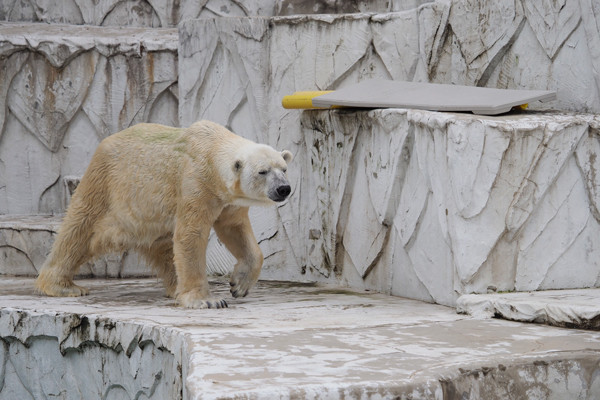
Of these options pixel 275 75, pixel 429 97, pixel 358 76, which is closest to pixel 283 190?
pixel 429 97

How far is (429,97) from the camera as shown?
4797 millimetres

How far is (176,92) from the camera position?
6715 mm

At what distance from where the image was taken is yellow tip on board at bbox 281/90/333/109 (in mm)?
5379

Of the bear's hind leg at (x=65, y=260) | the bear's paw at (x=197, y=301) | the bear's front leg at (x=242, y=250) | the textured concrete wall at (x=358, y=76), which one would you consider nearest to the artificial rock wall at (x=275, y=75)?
the textured concrete wall at (x=358, y=76)

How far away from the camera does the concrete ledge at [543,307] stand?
3639mm

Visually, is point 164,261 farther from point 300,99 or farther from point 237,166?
point 300,99

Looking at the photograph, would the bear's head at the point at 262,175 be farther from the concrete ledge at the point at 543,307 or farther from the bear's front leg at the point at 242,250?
the concrete ledge at the point at 543,307

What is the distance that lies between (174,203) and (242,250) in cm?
46

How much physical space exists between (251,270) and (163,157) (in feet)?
2.55

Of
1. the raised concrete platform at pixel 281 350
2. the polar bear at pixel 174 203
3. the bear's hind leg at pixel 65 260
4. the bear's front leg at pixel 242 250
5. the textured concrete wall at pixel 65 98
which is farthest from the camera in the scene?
the textured concrete wall at pixel 65 98

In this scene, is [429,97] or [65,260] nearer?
[429,97]

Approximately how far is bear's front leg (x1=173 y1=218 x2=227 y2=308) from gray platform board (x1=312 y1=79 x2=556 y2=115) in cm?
112

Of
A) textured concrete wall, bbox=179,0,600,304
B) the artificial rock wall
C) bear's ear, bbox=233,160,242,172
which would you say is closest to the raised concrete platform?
textured concrete wall, bbox=179,0,600,304

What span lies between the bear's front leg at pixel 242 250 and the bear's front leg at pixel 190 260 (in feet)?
0.81
